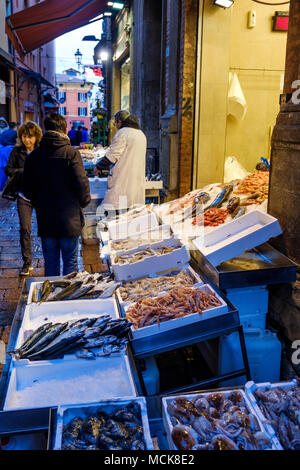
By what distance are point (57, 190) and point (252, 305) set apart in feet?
7.57

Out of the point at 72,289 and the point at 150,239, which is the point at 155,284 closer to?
the point at 72,289

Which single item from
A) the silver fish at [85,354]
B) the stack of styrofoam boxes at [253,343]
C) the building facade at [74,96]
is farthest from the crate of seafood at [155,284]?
the building facade at [74,96]

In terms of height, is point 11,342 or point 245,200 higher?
point 245,200

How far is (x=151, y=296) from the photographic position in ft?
11.7

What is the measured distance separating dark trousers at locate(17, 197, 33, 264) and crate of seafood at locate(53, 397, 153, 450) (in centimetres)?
476

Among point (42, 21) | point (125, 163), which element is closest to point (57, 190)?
point (125, 163)

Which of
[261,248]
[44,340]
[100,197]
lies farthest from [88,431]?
[100,197]

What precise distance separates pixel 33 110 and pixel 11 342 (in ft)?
99.9

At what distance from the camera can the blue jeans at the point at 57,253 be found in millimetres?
5117

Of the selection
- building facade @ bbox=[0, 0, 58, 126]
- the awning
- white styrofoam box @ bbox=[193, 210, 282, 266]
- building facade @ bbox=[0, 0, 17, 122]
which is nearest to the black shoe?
white styrofoam box @ bbox=[193, 210, 282, 266]

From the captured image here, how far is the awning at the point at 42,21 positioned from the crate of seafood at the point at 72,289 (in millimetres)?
9957

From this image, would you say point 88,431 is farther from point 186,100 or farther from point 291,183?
point 186,100

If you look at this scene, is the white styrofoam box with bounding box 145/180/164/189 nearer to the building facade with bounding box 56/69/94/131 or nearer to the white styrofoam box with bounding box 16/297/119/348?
the white styrofoam box with bounding box 16/297/119/348

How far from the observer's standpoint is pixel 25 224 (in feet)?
22.3
